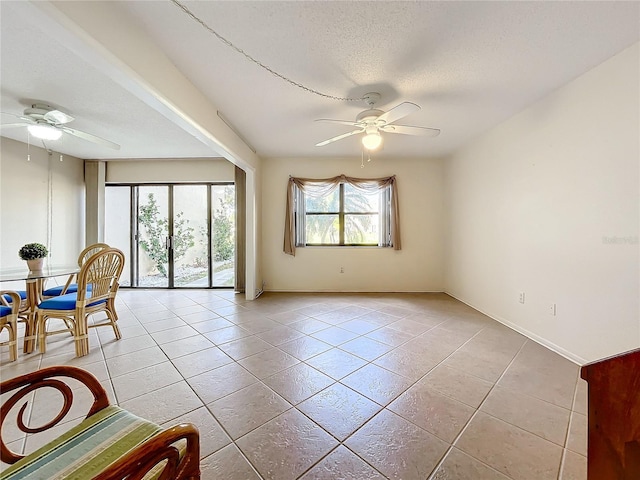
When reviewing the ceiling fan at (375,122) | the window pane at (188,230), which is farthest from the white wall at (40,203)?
the ceiling fan at (375,122)

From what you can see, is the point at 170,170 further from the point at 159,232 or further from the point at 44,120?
the point at 44,120

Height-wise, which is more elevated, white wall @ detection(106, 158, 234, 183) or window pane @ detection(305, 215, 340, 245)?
white wall @ detection(106, 158, 234, 183)

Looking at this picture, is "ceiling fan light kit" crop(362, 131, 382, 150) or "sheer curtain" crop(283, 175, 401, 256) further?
"sheer curtain" crop(283, 175, 401, 256)

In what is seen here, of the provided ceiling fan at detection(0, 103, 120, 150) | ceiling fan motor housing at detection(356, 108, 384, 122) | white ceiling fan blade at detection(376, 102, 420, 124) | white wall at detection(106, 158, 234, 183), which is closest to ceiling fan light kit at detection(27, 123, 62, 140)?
ceiling fan at detection(0, 103, 120, 150)

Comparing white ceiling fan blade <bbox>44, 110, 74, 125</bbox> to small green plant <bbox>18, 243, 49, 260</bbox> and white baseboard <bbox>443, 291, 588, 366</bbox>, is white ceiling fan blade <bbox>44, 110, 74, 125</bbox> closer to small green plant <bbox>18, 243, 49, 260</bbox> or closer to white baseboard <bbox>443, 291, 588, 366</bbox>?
small green plant <bbox>18, 243, 49, 260</bbox>

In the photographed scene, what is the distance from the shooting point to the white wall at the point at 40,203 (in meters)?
3.89

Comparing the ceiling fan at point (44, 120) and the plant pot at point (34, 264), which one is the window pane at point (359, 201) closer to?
the ceiling fan at point (44, 120)

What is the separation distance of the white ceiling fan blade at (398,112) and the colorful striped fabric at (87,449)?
2.54 metres

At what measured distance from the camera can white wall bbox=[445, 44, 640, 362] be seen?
6.44 ft

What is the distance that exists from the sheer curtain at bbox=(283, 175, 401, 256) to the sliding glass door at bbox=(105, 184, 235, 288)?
122cm

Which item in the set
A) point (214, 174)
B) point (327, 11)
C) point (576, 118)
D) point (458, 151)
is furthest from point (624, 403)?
point (214, 174)

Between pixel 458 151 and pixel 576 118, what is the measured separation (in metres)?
2.05

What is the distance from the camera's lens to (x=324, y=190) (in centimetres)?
492

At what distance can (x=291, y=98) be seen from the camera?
105 inches
